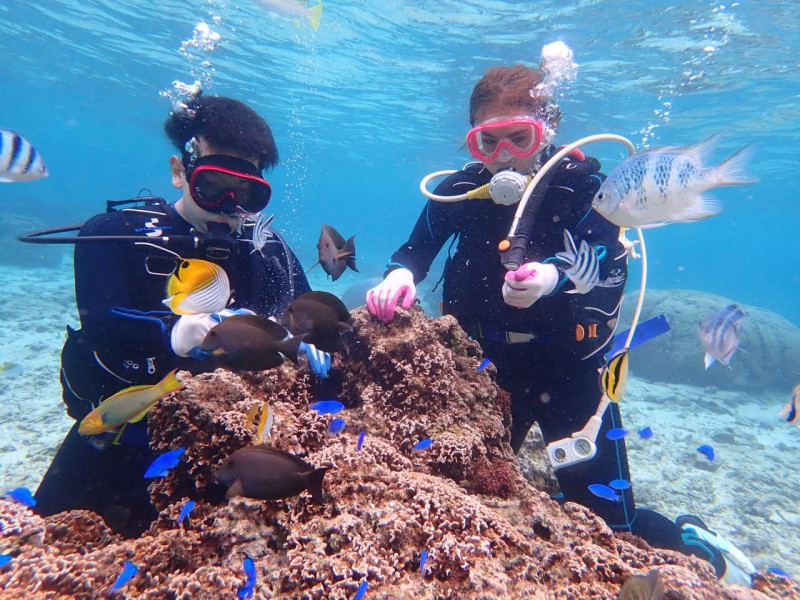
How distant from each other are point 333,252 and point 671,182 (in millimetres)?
2176

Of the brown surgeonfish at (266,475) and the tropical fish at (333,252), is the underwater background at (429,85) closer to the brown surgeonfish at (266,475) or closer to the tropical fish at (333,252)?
the tropical fish at (333,252)

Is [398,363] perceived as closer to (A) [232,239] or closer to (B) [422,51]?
(A) [232,239]

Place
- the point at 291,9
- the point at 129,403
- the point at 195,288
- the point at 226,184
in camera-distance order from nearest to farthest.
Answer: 1. the point at 195,288
2. the point at 129,403
3. the point at 226,184
4. the point at 291,9

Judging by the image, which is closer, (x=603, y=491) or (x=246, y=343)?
(x=246, y=343)

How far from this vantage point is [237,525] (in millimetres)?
1979

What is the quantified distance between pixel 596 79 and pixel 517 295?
2109cm

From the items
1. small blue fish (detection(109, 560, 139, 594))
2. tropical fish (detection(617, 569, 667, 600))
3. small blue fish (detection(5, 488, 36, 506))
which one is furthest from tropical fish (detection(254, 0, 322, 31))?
tropical fish (detection(617, 569, 667, 600))

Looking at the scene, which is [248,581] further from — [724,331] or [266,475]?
[724,331]

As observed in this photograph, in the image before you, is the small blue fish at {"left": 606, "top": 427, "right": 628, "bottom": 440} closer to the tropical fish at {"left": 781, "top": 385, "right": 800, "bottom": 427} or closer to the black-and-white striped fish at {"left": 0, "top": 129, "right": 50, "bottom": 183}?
the tropical fish at {"left": 781, "top": 385, "right": 800, "bottom": 427}

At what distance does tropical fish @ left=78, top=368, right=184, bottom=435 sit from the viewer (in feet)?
6.44

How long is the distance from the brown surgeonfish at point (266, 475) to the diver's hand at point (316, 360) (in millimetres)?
1046

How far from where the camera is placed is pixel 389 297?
297 cm

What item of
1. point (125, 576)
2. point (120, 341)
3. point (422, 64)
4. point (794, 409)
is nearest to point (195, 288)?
point (125, 576)

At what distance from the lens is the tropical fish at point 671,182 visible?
91.0 inches
